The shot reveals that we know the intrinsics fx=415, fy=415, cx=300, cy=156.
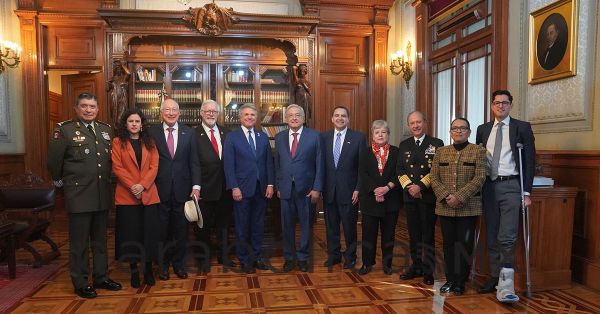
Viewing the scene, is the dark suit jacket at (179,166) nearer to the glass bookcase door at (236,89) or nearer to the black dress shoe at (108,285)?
the black dress shoe at (108,285)

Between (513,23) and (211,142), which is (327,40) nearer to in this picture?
→ (513,23)

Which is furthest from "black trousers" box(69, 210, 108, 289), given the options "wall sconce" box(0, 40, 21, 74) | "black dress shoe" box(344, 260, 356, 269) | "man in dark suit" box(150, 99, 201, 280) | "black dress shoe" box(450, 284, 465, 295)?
→ "wall sconce" box(0, 40, 21, 74)

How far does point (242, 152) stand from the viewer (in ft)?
11.8

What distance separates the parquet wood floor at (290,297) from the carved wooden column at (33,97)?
303 cm

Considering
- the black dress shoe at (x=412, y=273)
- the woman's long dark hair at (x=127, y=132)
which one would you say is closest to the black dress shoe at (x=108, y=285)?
the woman's long dark hair at (x=127, y=132)

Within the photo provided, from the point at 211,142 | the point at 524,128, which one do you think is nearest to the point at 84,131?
the point at 211,142

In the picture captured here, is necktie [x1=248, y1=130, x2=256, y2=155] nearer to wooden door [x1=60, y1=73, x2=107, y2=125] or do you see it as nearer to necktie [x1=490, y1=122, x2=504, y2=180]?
necktie [x1=490, y1=122, x2=504, y2=180]

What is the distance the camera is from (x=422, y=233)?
344cm

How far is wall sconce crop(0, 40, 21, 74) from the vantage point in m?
5.62

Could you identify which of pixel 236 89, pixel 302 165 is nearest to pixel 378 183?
pixel 302 165

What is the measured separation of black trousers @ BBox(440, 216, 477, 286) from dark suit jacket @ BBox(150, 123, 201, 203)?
6.84 feet

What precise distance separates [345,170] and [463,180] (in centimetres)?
102

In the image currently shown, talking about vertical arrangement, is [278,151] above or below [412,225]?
above

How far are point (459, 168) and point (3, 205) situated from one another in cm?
417
